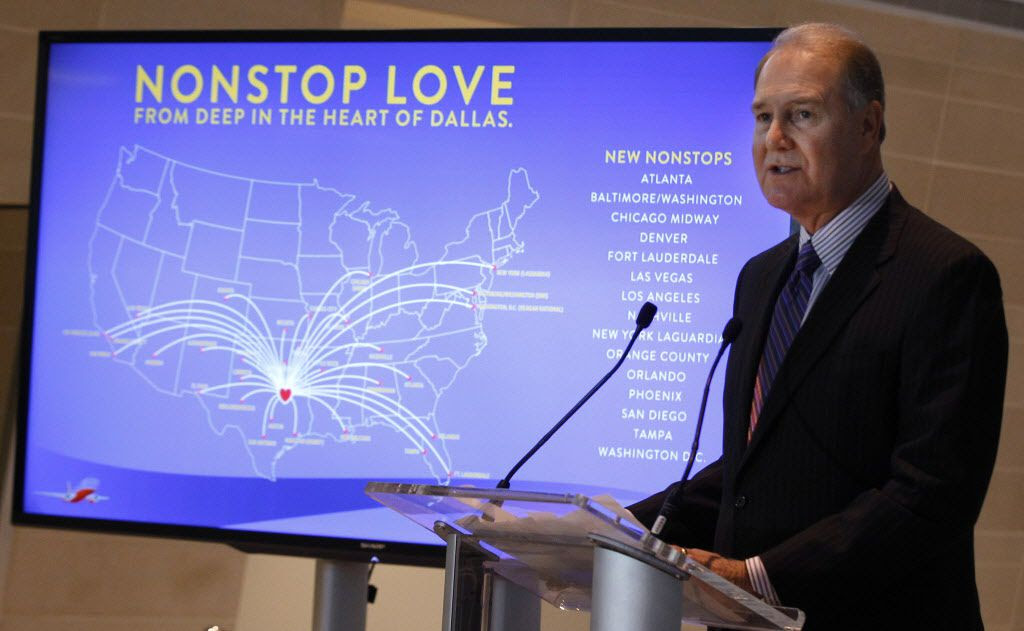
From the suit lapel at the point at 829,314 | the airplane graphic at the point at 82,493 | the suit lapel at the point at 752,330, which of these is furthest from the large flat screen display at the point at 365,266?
the suit lapel at the point at 829,314

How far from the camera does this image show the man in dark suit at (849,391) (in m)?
1.84

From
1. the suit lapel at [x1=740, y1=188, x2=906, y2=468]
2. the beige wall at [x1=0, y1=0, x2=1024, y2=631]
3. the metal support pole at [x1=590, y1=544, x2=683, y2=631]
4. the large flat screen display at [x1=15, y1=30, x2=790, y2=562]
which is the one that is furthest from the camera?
the beige wall at [x1=0, y1=0, x2=1024, y2=631]

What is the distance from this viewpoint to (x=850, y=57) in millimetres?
2088

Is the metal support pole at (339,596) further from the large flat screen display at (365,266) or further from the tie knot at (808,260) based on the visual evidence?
the tie knot at (808,260)

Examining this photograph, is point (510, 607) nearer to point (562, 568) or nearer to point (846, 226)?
point (562, 568)

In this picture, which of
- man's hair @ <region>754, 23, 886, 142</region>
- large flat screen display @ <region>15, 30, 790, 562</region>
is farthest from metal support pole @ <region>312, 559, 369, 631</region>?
man's hair @ <region>754, 23, 886, 142</region>

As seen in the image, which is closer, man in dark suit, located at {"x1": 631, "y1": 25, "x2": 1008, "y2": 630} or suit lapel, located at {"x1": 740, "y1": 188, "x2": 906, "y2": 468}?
man in dark suit, located at {"x1": 631, "y1": 25, "x2": 1008, "y2": 630}

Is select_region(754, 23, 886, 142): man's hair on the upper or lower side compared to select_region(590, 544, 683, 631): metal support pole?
upper

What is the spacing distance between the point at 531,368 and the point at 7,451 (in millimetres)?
1922

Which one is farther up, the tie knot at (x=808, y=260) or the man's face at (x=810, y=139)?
the man's face at (x=810, y=139)

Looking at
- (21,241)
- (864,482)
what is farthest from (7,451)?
(864,482)

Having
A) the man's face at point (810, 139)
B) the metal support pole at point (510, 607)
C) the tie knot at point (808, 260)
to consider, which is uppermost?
the man's face at point (810, 139)

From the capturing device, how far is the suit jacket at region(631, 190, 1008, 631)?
Result: 183cm

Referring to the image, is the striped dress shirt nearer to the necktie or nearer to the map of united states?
the necktie
